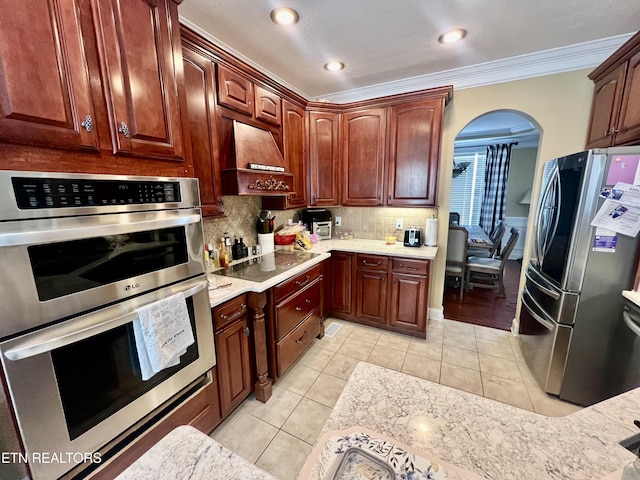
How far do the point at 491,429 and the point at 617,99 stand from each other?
8.72 ft

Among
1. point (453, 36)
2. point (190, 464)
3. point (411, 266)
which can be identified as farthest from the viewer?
point (411, 266)

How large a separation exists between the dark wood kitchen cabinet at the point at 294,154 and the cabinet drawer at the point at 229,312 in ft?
3.75

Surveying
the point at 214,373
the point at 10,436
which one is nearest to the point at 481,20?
the point at 214,373

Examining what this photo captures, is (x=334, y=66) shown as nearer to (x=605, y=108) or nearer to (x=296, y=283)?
(x=296, y=283)

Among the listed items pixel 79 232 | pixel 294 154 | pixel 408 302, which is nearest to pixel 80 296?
pixel 79 232

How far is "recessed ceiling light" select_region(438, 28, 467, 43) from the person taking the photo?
1956mm

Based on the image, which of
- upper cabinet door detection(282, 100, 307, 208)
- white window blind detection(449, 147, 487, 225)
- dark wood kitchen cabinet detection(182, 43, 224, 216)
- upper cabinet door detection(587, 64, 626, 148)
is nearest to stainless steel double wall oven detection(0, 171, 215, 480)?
dark wood kitchen cabinet detection(182, 43, 224, 216)

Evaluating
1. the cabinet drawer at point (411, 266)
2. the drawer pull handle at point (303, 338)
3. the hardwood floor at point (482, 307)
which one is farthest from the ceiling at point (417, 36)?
the hardwood floor at point (482, 307)

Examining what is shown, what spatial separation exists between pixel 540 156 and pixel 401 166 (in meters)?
1.29

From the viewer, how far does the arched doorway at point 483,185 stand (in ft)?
12.2

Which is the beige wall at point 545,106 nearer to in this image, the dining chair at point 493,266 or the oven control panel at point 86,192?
the dining chair at point 493,266

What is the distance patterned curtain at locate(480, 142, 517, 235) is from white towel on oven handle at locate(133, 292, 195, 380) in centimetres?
661

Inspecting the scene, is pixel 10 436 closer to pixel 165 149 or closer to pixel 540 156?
pixel 165 149

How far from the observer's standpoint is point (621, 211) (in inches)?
64.4
